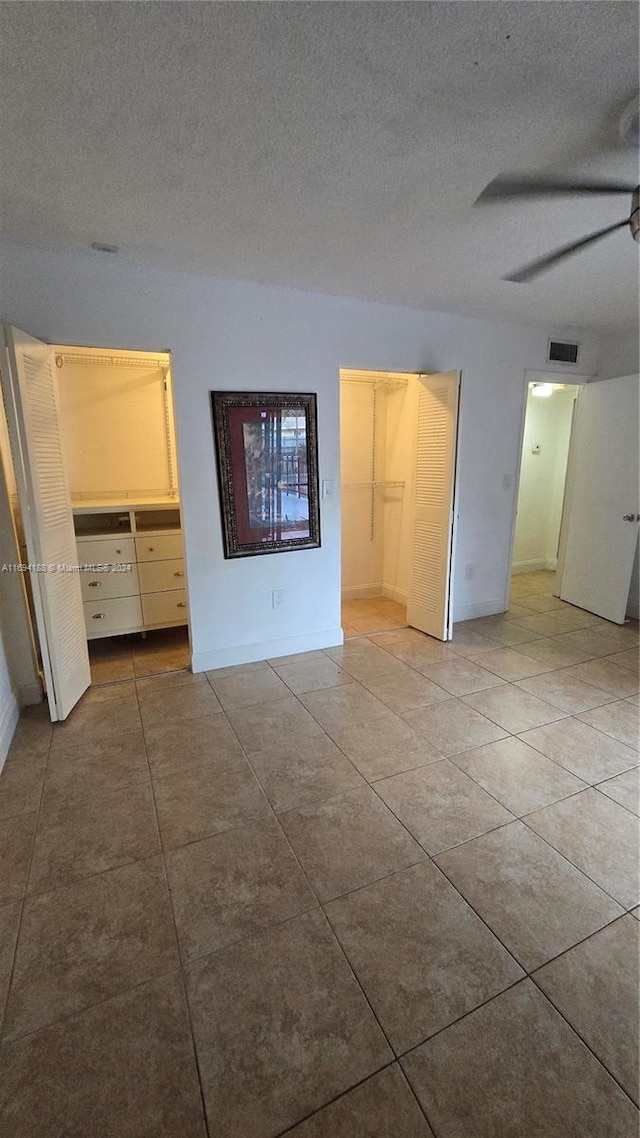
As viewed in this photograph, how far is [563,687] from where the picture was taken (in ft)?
9.57

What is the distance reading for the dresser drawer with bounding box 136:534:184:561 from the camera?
3.40 m

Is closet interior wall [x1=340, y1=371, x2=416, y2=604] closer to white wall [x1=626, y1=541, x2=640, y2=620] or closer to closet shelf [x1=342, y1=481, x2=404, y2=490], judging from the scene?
closet shelf [x1=342, y1=481, x2=404, y2=490]

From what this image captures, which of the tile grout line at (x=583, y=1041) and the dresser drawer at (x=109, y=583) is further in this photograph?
the dresser drawer at (x=109, y=583)

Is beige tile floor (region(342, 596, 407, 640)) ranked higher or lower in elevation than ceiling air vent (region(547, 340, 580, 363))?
lower

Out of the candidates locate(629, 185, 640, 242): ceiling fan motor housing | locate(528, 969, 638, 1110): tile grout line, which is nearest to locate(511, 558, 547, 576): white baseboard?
locate(629, 185, 640, 242): ceiling fan motor housing

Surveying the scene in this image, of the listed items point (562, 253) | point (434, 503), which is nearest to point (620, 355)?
point (434, 503)

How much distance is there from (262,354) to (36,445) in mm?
1430

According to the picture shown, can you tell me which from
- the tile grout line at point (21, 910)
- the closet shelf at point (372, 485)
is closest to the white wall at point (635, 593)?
the closet shelf at point (372, 485)

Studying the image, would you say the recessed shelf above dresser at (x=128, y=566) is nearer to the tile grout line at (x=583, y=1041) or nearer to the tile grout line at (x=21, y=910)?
the tile grout line at (x=21, y=910)

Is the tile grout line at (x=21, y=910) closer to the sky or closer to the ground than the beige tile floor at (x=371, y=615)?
closer to the ground

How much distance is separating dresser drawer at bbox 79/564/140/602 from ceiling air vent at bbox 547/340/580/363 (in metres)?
3.92

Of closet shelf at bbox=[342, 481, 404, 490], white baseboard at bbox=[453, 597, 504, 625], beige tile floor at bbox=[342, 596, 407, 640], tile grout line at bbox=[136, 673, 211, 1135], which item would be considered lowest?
tile grout line at bbox=[136, 673, 211, 1135]

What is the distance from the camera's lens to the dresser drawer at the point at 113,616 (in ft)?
10.9

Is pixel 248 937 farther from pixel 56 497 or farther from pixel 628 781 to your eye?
pixel 56 497
